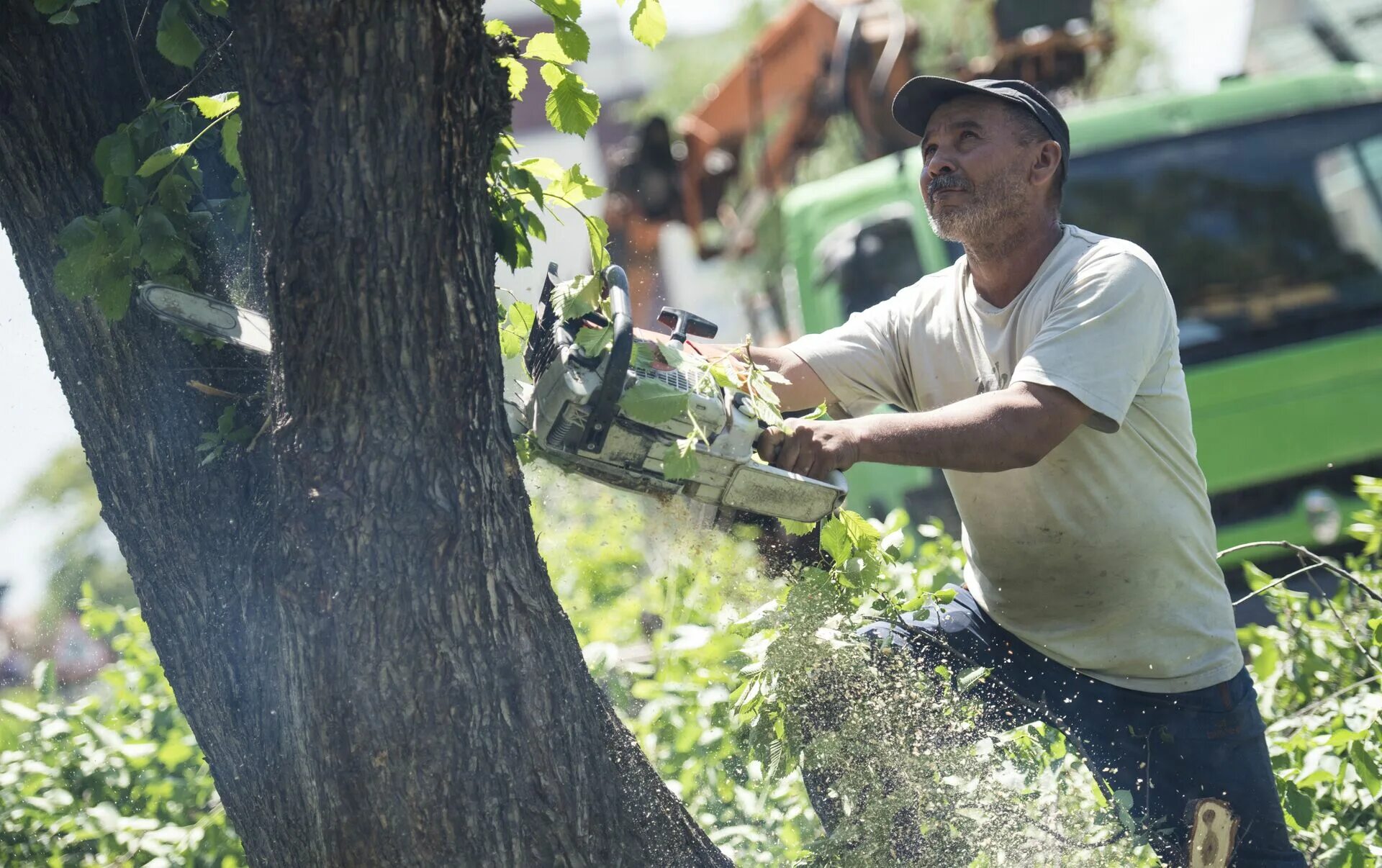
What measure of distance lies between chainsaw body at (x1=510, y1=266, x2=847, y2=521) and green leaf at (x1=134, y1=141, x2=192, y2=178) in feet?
2.47

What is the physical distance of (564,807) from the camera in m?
2.34

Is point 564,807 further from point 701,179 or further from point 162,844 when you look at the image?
point 701,179

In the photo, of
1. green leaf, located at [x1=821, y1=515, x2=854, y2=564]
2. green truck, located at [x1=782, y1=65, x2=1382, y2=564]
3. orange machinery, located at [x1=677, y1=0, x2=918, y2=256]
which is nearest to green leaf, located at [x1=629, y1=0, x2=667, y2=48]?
green leaf, located at [x1=821, y1=515, x2=854, y2=564]

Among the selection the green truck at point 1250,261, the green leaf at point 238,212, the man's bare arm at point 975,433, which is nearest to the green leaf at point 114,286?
the green leaf at point 238,212

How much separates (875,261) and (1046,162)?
3.29 meters

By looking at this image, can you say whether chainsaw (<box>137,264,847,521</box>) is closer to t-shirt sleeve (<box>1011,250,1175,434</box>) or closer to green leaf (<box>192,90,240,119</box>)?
green leaf (<box>192,90,240,119</box>)

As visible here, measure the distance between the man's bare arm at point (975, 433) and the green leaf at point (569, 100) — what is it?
2.64ft

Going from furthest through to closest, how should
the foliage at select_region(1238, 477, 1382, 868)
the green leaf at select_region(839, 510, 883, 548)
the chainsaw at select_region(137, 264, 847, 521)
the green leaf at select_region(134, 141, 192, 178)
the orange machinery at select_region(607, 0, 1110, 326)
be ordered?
the orange machinery at select_region(607, 0, 1110, 326), the foliage at select_region(1238, 477, 1382, 868), the green leaf at select_region(839, 510, 883, 548), the chainsaw at select_region(137, 264, 847, 521), the green leaf at select_region(134, 141, 192, 178)

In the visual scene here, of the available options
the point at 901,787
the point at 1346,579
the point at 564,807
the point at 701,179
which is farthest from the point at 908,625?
the point at 701,179

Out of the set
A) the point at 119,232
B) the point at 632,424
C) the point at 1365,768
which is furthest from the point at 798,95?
the point at 119,232

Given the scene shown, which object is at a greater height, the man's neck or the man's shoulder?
the man's neck

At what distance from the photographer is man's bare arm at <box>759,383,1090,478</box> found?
2.54 meters

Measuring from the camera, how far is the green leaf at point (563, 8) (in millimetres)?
2482

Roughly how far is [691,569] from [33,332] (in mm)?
1985
